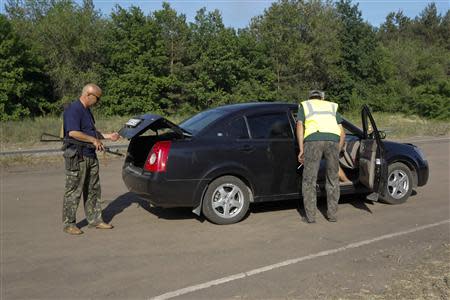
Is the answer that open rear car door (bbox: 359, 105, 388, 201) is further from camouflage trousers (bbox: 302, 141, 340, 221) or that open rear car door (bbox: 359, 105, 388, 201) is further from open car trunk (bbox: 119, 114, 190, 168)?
open car trunk (bbox: 119, 114, 190, 168)

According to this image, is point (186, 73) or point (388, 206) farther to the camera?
point (186, 73)

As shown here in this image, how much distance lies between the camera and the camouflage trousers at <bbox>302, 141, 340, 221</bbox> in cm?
714

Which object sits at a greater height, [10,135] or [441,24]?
[441,24]

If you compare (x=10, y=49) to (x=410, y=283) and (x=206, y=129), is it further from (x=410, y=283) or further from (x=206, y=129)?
(x=410, y=283)

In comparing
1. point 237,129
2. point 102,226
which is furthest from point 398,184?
point 102,226

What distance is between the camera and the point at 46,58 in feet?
130

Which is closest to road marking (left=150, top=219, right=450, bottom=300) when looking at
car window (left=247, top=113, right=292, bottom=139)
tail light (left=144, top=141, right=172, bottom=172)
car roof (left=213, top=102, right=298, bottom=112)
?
car window (left=247, top=113, right=292, bottom=139)

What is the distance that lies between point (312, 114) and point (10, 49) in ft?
109

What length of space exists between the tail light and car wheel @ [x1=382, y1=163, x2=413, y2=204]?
12.1 ft

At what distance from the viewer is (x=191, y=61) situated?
144 ft

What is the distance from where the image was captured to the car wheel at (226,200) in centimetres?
705

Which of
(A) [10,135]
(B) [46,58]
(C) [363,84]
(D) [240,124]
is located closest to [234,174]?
(D) [240,124]

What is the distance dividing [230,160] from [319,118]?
1324 millimetres

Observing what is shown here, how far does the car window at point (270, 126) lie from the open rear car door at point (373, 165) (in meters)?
1.14
